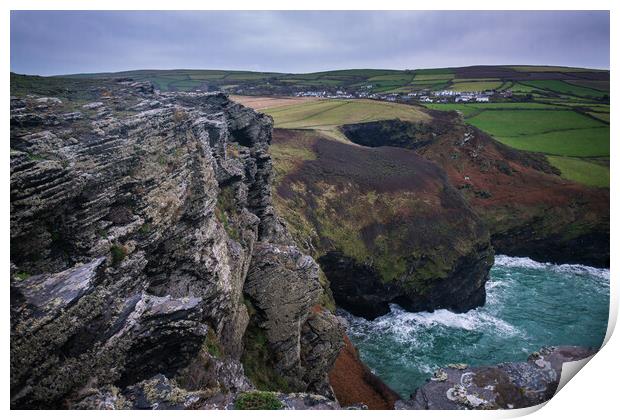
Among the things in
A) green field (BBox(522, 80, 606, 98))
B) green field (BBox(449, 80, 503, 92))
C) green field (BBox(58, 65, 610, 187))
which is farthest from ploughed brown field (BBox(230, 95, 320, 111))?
green field (BBox(522, 80, 606, 98))

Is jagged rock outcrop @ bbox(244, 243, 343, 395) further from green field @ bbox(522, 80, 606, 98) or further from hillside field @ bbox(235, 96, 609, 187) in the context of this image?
green field @ bbox(522, 80, 606, 98)

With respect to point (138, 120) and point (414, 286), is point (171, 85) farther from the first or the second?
point (414, 286)

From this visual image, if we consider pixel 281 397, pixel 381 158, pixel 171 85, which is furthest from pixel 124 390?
pixel 381 158

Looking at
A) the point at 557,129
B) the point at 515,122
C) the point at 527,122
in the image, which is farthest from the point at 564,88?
the point at 515,122

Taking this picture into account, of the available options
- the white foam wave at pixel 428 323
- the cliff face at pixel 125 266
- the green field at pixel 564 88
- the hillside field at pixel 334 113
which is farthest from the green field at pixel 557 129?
the cliff face at pixel 125 266

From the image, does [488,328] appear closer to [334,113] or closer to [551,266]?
[551,266]

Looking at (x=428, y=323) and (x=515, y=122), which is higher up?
(x=515, y=122)
